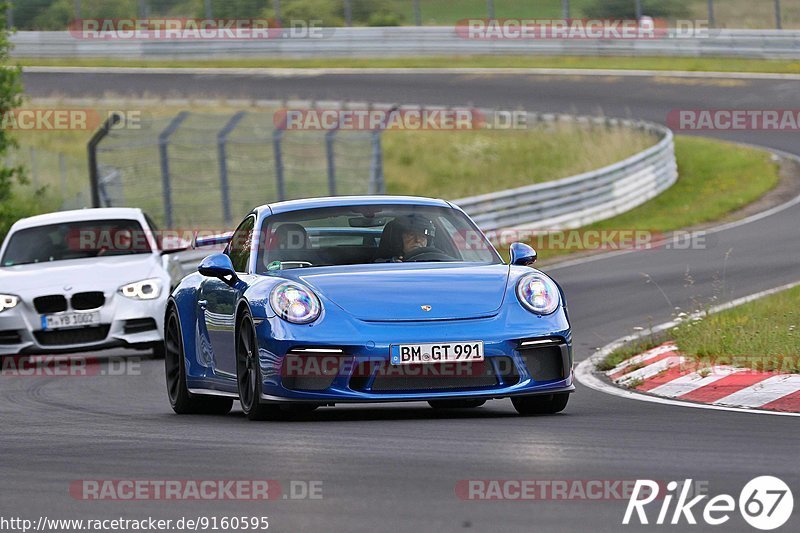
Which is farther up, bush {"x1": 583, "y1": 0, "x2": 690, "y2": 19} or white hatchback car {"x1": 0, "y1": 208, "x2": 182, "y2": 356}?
white hatchback car {"x1": 0, "y1": 208, "x2": 182, "y2": 356}

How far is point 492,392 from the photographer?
880 cm

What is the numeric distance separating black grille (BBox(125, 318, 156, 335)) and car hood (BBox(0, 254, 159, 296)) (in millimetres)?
364

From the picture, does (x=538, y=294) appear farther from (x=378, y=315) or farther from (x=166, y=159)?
(x=166, y=159)

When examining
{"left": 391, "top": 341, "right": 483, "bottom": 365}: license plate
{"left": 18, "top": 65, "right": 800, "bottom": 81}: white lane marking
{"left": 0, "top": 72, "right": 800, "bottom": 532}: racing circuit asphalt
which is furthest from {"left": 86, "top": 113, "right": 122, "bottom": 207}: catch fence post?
{"left": 18, "top": 65, "right": 800, "bottom": 81}: white lane marking

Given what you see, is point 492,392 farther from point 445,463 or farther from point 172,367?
point 172,367

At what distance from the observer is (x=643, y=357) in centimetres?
1209

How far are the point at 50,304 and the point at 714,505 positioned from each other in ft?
33.7

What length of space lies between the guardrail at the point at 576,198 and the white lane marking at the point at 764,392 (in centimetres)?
1403

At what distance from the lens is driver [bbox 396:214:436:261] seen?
9.86 metres

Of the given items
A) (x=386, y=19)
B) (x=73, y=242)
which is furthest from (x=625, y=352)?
(x=386, y=19)

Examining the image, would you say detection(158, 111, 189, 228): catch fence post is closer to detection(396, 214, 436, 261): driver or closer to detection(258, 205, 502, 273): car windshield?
detection(258, 205, 502, 273): car windshield

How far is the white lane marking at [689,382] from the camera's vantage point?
10391 millimetres

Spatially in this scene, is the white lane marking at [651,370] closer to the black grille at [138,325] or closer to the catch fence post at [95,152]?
the black grille at [138,325]

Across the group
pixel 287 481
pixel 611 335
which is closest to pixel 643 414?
pixel 287 481
